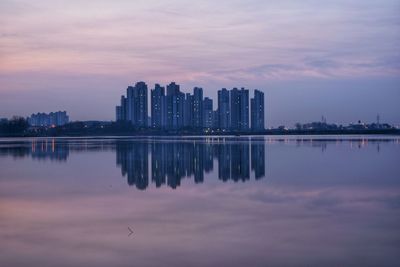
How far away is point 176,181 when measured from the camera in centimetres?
1673

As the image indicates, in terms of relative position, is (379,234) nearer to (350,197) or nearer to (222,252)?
(222,252)

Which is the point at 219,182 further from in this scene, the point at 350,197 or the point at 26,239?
the point at 26,239

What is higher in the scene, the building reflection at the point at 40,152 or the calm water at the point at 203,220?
the building reflection at the point at 40,152

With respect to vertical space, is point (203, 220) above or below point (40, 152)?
below

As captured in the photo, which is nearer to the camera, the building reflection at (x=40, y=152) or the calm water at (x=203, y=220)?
the calm water at (x=203, y=220)

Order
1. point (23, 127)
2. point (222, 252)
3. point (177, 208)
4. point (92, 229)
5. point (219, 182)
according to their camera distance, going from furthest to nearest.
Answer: point (23, 127) → point (219, 182) → point (177, 208) → point (92, 229) → point (222, 252)

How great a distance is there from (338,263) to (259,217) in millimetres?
3346

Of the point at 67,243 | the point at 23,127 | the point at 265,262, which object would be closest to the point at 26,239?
the point at 67,243

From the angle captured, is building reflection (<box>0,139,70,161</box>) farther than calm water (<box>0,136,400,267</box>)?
Yes

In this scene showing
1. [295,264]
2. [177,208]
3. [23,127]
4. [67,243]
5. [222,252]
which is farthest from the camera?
[23,127]

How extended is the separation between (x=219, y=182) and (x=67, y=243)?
8.70 meters

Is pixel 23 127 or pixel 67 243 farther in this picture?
pixel 23 127

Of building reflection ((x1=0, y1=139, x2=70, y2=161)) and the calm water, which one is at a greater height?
building reflection ((x1=0, y1=139, x2=70, y2=161))

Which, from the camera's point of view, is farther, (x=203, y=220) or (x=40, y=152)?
(x=40, y=152)
